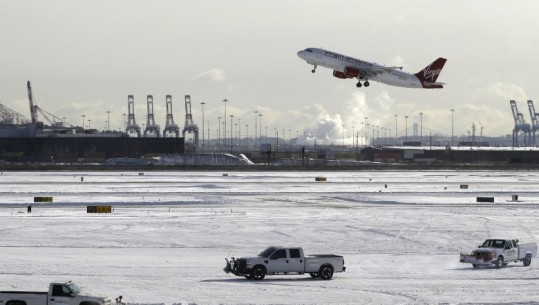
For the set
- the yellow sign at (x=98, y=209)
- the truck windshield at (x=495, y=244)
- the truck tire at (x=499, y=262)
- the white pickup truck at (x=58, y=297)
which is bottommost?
the truck tire at (x=499, y=262)

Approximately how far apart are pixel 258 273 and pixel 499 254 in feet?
42.5

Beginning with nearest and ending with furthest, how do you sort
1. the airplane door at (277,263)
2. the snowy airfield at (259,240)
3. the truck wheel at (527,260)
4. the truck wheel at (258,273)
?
1. the snowy airfield at (259,240)
2. the truck wheel at (258,273)
3. the airplane door at (277,263)
4. the truck wheel at (527,260)

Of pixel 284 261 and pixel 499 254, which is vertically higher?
pixel 284 261

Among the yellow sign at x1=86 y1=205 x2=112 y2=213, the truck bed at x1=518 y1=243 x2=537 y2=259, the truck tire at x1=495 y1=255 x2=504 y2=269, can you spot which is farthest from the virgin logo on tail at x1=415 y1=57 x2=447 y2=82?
the truck tire at x1=495 y1=255 x2=504 y2=269

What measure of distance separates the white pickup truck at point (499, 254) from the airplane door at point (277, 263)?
Result: 10.3m

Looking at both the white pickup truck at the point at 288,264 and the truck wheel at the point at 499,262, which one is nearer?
the white pickup truck at the point at 288,264

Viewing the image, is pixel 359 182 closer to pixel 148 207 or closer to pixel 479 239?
pixel 148 207

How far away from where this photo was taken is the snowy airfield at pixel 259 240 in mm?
43812

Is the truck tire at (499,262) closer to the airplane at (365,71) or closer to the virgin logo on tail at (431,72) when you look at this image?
the airplane at (365,71)

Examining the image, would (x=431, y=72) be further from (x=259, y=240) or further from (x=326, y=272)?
(x=326, y=272)

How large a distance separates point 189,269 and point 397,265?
34.4 ft

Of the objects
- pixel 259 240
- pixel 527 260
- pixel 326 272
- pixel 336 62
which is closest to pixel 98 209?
pixel 259 240

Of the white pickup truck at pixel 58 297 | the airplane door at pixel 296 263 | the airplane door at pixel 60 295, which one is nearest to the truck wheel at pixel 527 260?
the airplane door at pixel 296 263

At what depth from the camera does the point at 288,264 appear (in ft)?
159
